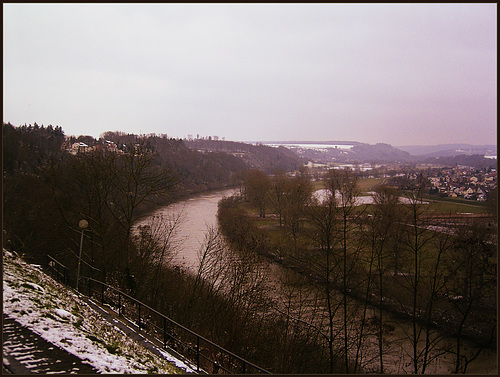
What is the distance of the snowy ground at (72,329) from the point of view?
4774mm

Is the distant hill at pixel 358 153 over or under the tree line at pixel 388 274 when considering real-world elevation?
over

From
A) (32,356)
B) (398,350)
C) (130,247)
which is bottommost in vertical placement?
(398,350)

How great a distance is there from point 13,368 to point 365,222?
10531mm

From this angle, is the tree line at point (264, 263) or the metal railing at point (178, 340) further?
the tree line at point (264, 263)

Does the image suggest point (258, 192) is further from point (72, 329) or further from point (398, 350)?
point (72, 329)

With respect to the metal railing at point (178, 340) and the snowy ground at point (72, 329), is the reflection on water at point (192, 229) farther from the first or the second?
the snowy ground at point (72, 329)

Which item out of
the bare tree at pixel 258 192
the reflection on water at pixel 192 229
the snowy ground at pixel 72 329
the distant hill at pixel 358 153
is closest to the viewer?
the snowy ground at pixel 72 329

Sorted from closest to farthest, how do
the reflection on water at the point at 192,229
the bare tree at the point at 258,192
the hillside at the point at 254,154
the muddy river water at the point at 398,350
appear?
the muddy river water at the point at 398,350, the reflection on water at the point at 192,229, the bare tree at the point at 258,192, the hillside at the point at 254,154

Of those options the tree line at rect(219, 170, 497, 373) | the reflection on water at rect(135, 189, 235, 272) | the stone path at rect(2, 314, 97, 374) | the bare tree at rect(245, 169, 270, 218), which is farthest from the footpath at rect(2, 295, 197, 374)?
the bare tree at rect(245, 169, 270, 218)

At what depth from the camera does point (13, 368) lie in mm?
3986

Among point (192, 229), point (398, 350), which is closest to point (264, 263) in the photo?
point (398, 350)

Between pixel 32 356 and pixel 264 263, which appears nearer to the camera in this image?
pixel 32 356

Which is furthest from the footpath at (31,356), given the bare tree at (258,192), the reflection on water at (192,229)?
the bare tree at (258,192)

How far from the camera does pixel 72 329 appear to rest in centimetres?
527
